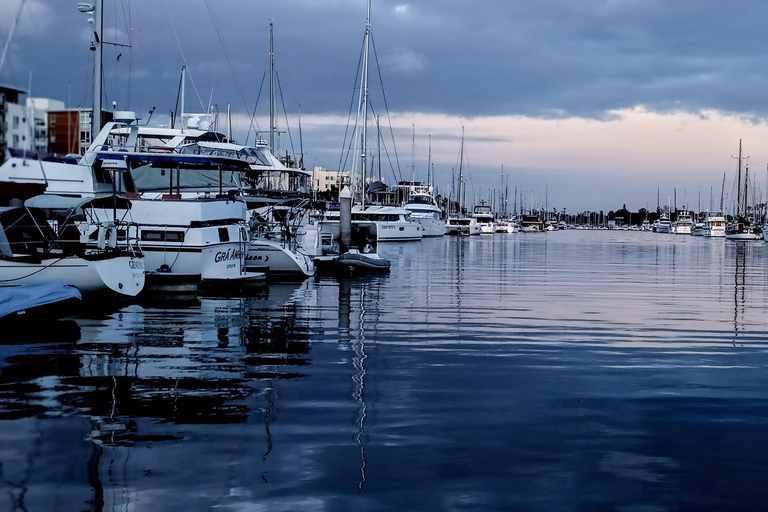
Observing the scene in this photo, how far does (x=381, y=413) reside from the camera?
1138cm

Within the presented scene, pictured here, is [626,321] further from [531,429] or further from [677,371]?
[531,429]

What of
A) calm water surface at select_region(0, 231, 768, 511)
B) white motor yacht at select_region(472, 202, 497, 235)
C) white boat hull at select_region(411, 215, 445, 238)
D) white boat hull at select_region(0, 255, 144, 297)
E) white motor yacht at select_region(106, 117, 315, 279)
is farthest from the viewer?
white motor yacht at select_region(472, 202, 497, 235)

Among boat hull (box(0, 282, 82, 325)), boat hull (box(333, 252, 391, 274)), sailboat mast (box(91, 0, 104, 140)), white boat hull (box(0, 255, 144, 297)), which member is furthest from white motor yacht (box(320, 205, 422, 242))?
boat hull (box(0, 282, 82, 325))

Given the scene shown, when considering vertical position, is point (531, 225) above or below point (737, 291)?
above

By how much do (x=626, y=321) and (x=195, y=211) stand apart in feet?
42.6

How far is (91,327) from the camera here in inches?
765

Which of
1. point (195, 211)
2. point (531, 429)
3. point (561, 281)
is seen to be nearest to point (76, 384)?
point (531, 429)

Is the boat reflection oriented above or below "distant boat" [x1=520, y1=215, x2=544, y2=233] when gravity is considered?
below

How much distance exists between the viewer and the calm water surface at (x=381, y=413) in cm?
815

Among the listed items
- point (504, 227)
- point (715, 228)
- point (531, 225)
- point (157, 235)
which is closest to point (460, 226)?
point (504, 227)

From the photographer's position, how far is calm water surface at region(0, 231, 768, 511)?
815 centimetres

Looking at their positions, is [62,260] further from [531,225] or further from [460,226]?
[531,225]

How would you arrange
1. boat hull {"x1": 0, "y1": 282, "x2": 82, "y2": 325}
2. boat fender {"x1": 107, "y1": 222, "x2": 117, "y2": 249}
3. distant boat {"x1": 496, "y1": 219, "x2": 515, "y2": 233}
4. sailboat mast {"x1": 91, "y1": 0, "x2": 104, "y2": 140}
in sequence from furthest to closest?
distant boat {"x1": 496, "y1": 219, "x2": 515, "y2": 233}
sailboat mast {"x1": 91, "y1": 0, "x2": 104, "y2": 140}
boat fender {"x1": 107, "y1": 222, "x2": 117, "y2": 249}
boat hull {"x1": 0, "y1": 282, "x2": 82, "y2": 325}

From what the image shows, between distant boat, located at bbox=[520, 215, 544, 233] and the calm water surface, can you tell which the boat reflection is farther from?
distant boat, located at bbox=[520, 215, 544, 233]
